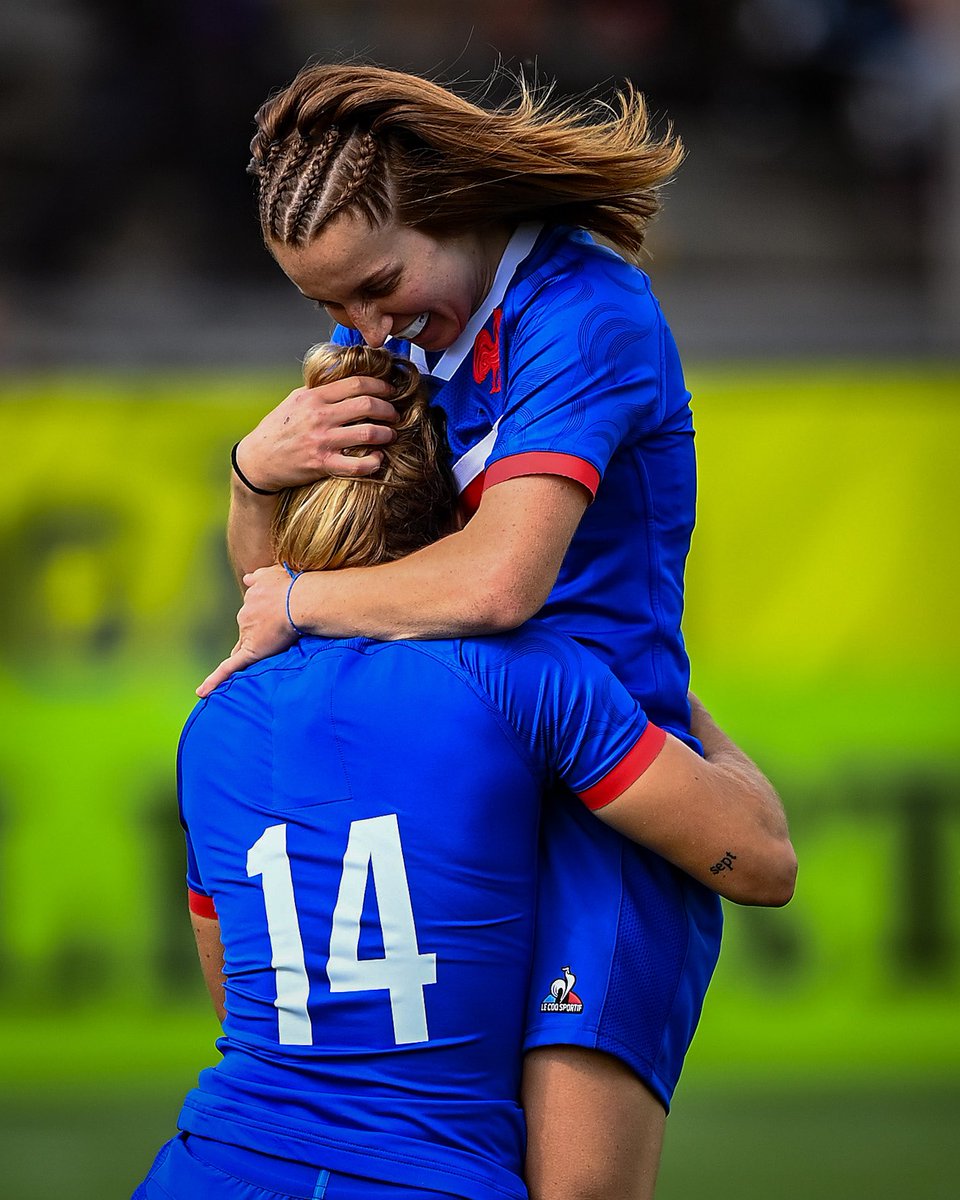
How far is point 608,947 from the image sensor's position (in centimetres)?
185

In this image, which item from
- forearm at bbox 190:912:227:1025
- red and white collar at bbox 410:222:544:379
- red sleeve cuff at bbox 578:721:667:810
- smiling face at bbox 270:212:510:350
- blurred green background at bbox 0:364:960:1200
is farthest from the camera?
blurred green background at bbox 0:364:960:1200

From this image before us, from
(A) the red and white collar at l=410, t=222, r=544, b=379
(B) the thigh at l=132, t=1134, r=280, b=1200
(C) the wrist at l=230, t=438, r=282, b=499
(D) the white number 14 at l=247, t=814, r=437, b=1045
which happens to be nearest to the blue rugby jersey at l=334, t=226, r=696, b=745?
(A) the red and white collar at l=410, t=222, r=544, b=379

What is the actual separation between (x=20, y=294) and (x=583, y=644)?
599 cm

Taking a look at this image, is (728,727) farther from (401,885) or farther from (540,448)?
(401,885)

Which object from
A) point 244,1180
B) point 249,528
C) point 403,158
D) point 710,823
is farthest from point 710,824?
point 403,158

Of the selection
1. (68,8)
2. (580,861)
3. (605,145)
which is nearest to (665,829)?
(580,861)

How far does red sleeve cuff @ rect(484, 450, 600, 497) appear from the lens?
179cm

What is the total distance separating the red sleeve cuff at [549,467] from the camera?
1793mm

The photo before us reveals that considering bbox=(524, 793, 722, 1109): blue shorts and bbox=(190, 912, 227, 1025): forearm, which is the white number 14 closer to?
bbox=(524, 793, 722, 1109): blue shorts

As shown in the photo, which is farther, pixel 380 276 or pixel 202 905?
pixel 202 905

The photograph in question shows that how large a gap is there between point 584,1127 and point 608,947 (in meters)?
0.21

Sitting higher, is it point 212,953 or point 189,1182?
point 212,953

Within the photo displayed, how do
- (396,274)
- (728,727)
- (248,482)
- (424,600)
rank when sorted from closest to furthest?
(424,600) < (396,274) < (248,482) < (728,727)

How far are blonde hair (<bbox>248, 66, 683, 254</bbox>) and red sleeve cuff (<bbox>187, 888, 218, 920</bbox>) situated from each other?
871mm
